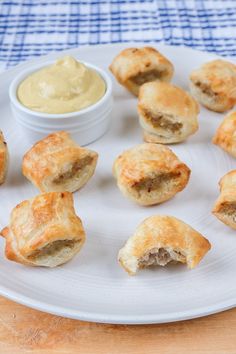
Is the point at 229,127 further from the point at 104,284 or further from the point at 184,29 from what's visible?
the point at 184,29

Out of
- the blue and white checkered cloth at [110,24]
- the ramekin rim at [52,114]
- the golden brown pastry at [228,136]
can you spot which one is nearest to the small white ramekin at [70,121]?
the ramekin rim at [52,114]

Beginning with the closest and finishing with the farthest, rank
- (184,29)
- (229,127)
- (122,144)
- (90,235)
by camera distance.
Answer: (90,235) < (229,127) < (122,144) < (184,29)

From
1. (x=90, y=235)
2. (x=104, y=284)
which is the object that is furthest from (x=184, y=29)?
(x=104, y=284)

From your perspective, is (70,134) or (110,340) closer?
(110,340)

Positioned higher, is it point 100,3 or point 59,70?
point 59,70

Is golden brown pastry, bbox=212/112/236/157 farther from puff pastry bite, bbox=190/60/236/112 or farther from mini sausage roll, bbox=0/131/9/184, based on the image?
mini sausage roll, bbox=0/131/9/184

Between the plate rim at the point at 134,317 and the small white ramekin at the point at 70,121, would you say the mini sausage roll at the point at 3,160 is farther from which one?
the plate rim at the point at 134,317

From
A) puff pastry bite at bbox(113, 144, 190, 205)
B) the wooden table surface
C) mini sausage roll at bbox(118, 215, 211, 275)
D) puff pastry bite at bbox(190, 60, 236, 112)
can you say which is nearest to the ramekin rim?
puff pastry bite at bbox(113, 144, 190, 205)
